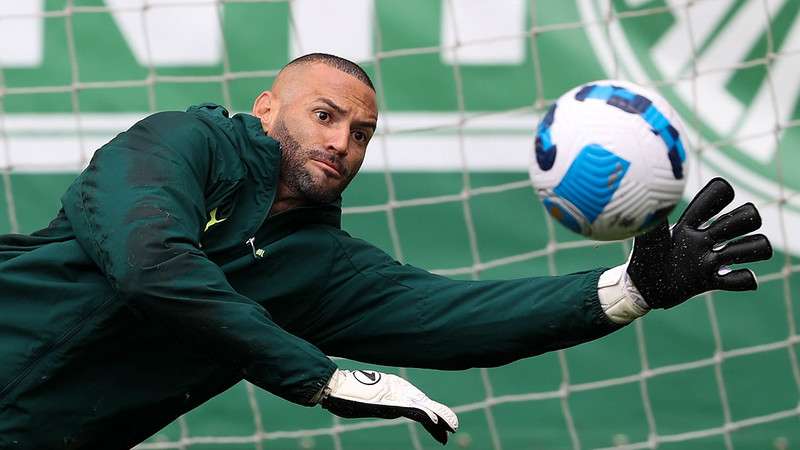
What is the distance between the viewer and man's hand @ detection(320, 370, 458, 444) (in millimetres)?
3197

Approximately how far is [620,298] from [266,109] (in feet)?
3.59

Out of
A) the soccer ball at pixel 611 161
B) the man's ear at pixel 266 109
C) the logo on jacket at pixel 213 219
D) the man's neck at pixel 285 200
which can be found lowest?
the soccer ball at pixel 611 161

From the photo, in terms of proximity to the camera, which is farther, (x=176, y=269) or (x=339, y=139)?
(x=339, y=139)

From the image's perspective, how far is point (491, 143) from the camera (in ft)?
17.0

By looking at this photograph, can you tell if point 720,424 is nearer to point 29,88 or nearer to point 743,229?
point 743,229

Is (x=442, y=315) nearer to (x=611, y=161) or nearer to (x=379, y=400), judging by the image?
(x=379, y=400)

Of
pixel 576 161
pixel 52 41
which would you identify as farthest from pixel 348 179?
pixel 52 41

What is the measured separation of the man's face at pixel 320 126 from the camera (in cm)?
363

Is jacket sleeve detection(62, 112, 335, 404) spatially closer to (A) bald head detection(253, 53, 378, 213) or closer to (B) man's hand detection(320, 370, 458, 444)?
(B) man's hand detection(320, 370, 458, 444)

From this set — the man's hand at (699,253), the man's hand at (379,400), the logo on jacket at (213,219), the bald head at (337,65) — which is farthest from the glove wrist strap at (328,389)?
the bald head at (337,65)

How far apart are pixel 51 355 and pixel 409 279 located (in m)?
0.97

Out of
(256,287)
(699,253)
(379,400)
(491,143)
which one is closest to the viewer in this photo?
(379,400)

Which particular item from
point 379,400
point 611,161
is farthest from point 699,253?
point 379,400

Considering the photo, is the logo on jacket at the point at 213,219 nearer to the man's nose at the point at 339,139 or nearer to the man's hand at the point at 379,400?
the man's nose at the point at 339,139
